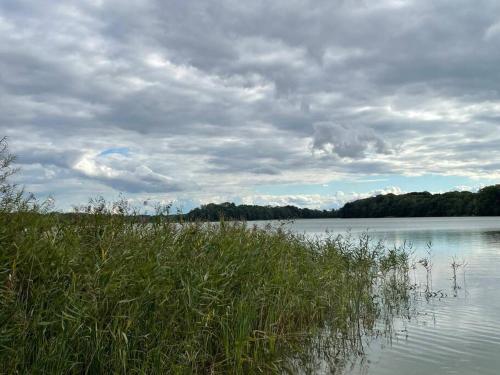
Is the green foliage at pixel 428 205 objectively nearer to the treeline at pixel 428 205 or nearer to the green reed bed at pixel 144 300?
the treeline at pixel 428 205

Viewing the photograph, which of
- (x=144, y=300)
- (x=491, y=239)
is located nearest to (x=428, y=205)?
(x=491, y=239)

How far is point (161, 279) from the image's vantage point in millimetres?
6602

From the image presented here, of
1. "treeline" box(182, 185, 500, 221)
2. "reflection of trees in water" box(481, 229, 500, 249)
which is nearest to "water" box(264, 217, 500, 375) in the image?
"reflection of trees in water" box(481, 229, 500, 249)

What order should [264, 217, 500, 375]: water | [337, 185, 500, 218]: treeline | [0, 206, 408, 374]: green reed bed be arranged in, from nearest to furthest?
[0, 206, 408, 374]: green reed bed < [264, 217, 500, 375]: water < [337, 185, 500, 218]: treeline

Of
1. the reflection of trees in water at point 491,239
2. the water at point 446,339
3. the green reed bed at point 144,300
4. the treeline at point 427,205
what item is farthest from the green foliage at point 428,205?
the green reed bed at point 144,300

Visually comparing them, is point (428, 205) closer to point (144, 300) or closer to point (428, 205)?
point (428, 205)

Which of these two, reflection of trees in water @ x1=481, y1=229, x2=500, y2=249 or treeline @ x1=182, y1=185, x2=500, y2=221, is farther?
treeline @ x1=182, y1=185, x2=500, y2=221

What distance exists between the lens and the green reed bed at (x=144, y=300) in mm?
5660

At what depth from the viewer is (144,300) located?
249 inches

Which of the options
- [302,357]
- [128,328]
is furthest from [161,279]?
[302,357]

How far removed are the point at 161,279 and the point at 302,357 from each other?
3511 mm

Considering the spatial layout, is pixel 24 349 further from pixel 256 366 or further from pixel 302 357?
pixel 302 357

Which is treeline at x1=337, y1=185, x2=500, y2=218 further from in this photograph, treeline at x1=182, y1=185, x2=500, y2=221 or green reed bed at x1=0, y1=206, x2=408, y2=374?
green reed bed at x1=0, y1=206, x2=408, y2=374

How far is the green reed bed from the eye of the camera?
18.6 ft
